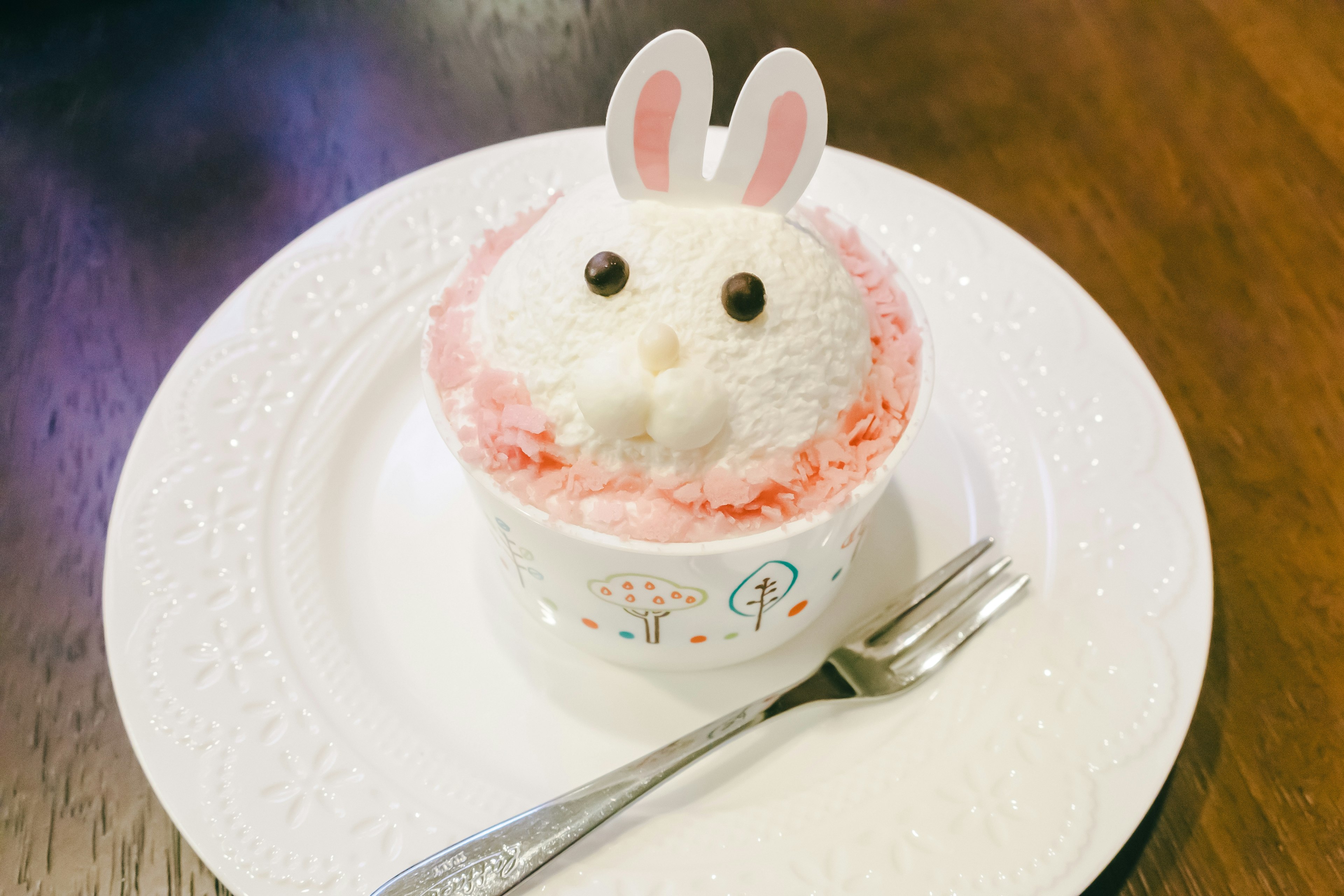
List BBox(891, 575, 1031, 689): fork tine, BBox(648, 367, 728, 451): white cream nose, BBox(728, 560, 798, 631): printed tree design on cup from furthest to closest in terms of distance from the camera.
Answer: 1. BBox(891, 575, 1031, 689): fork tine
2. BBox(728, 560, 798, 631): printed tree design on cup
3. BBox(648, 367, 728, 451): white cream nose

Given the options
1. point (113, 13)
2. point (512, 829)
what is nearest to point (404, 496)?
point (512, 829)

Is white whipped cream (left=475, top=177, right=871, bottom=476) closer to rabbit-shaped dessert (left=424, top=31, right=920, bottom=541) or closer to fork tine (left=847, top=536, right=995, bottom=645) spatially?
rabbit-shaped dessert (left=424, top=31, right=920, bottom=541)

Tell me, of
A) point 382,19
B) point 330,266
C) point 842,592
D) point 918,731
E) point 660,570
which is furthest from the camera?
point 382,19

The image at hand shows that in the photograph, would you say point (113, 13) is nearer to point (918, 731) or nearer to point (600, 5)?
point (600, 5)

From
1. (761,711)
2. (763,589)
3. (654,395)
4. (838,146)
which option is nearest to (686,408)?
(654,395)

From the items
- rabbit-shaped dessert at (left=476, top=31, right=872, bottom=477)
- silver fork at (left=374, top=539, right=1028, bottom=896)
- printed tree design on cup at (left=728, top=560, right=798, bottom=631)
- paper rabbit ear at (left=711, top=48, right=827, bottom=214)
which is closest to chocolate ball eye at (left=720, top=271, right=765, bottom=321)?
rabbit-shaped dessert at (left=476, top=31, right=872, bottom=477)
